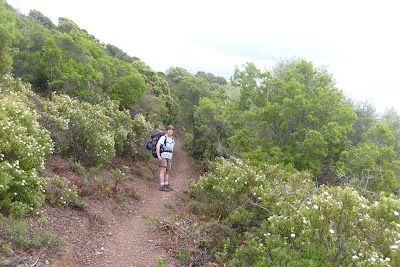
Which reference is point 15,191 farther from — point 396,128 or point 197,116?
point 396,128

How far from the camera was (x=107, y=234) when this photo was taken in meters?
6.17

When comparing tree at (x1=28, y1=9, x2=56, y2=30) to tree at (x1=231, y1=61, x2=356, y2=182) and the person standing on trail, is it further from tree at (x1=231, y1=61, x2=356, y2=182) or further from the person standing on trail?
the person standing on trail

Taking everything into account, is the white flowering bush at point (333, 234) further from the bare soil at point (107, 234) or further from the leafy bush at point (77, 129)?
the leafy bush at point (77, 129)

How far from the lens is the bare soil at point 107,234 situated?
4.91m

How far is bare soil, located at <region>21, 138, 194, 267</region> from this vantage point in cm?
491

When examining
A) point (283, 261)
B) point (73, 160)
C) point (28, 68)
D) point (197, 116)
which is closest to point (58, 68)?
point (28, 68)

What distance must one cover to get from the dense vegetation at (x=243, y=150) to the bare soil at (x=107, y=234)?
553mm

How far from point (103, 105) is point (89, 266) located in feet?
31.7

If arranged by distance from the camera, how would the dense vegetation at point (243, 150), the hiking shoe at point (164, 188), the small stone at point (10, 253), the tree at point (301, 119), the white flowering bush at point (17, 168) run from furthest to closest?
the tree at point (301, 119)
the hiking shoe at point (164, 188)
the white flowering bush at point (17, 168)
the small stone at point (10, 253)
the dense vegetation at point (243, 150)

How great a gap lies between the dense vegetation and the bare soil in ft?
1.82

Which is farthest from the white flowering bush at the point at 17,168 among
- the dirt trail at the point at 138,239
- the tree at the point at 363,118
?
the tree at the point at 363,118

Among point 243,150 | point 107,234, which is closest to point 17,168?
point 107,234

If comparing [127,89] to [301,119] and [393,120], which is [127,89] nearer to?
[301,119]

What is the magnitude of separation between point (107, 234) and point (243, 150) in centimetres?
857
